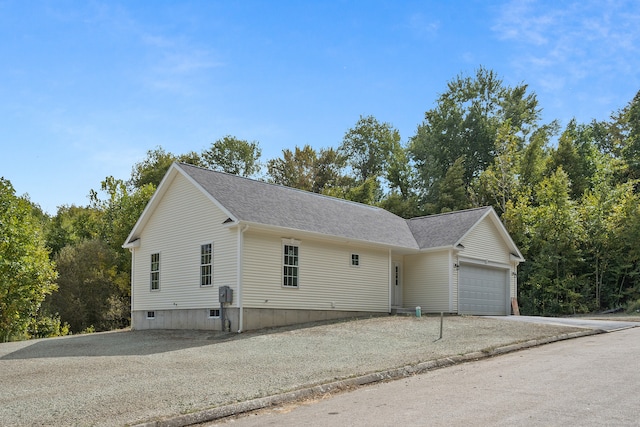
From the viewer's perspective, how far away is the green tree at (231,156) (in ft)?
182

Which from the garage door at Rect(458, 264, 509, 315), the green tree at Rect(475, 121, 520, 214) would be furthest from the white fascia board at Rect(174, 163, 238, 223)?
the green tree at Rect(475, 121, 520, 214)

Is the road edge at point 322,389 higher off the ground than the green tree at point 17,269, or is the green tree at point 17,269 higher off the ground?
the green tree at point 17,269

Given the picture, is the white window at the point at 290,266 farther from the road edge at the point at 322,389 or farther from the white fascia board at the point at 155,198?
the road edge at the point at 322,389

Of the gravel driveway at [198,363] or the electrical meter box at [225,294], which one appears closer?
the gravel driveway at [198,363]

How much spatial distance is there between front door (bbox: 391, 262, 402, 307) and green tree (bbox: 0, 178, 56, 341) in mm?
14837

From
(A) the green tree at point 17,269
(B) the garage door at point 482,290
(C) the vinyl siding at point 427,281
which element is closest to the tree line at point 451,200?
(A) the green tree at point 17,269

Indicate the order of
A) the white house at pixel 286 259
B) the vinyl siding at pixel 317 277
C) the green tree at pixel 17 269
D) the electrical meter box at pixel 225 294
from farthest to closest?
the green tree at pixel 17 269, the white house at pixel 286 259, the vinyl siding at pixel 317 277, the electrical meter box at pixel 225 294

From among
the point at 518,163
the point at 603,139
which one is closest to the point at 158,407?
the point at 518,163

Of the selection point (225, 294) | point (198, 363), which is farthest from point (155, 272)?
point (198, 363)

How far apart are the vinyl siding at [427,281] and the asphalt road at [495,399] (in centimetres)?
1201

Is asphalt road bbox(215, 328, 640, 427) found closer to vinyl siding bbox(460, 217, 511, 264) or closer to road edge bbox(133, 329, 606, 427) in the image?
road edge bbox(133, 329, 606, 427)

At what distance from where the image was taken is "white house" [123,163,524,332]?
63.4ft

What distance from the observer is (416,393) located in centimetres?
950

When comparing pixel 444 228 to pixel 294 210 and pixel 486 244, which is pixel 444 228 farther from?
pixel 294 210
